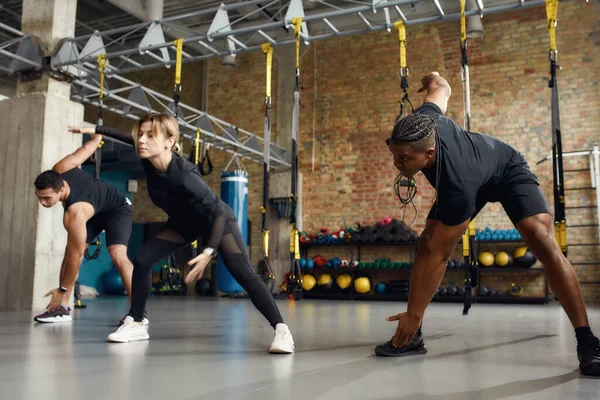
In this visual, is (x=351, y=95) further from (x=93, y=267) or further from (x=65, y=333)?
(x=65, y=333)

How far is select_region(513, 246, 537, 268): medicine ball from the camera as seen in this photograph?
28.3 feet

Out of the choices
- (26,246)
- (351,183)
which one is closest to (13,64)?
(26,246)

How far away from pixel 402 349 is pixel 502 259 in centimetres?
691

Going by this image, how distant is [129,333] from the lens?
9.78ft

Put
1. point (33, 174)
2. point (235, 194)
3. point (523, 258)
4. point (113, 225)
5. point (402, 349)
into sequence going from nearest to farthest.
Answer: point (402, 349), point (113, 225), point (33, 174), point (523, 258), point (235, 194)

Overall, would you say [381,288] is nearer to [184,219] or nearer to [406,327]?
[184,219]

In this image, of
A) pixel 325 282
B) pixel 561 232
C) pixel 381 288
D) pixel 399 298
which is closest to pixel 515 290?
pixel 399 298

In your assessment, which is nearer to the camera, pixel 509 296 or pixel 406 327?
pixel 406 327

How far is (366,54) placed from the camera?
35.0 ft

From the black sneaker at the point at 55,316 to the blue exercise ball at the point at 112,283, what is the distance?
6.80m

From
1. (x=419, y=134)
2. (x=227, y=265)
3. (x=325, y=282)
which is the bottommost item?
Result: (x=325, y=282)

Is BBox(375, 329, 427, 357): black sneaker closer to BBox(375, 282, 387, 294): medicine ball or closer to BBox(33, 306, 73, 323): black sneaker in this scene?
BBox(33, 306, 73, 323): black sneaker

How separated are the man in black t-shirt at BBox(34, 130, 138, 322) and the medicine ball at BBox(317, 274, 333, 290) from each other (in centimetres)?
593

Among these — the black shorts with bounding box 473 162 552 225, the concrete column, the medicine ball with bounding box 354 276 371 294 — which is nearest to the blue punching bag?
the medicine ball with bounding box 354 276 371 294
